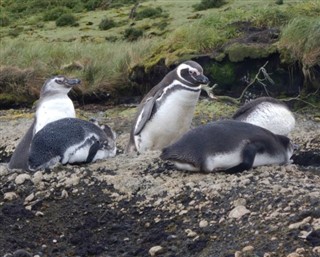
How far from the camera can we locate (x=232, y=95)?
→ 12336 mm

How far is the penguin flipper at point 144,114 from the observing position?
8.44 m

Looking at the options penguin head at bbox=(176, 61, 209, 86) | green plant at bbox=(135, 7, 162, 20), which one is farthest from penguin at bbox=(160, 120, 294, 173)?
green plant at bbox=(135, 7, 162, 20)

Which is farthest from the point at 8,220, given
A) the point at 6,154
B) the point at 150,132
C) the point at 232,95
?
the point at 232,95

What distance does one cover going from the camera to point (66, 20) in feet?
92.5

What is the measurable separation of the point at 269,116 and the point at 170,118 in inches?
36.0

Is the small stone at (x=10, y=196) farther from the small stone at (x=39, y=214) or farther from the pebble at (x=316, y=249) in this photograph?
the pebble at (x=316, y=249)

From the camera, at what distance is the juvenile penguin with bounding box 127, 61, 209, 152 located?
8172 millimetres

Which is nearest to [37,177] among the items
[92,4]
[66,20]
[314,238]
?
[314,238]

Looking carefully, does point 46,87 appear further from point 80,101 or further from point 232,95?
point 80,101

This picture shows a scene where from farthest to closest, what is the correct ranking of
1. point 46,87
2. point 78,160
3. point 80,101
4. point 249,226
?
point 80,101 < point 46,87 < point 78,160 < point 249,226

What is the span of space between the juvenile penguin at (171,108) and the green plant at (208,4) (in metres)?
17.2

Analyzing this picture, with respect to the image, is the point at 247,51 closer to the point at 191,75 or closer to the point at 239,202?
the point at 191,75

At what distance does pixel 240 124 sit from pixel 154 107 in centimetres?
180

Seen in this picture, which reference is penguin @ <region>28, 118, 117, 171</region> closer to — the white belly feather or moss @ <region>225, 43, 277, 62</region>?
the white belly feather
